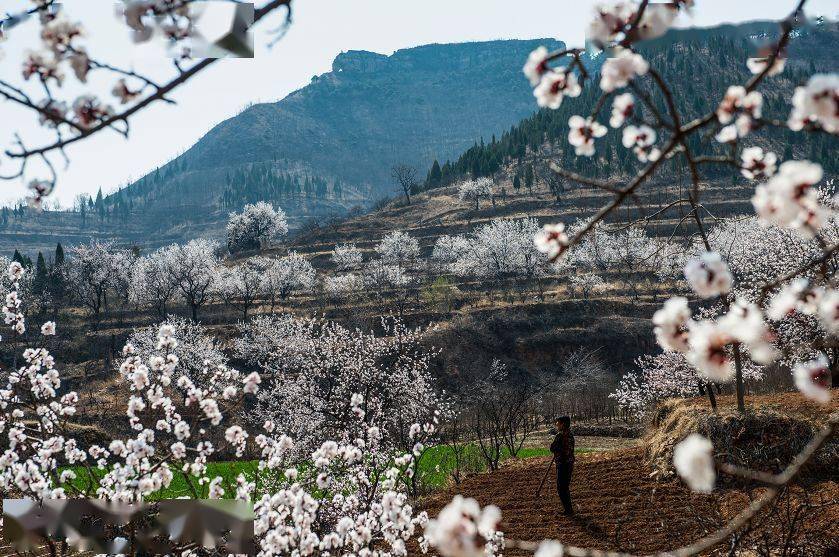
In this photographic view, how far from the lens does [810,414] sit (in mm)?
9945

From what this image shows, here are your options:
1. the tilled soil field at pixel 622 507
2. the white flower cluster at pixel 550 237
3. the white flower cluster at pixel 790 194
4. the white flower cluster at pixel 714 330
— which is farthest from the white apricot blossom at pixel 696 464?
the tilled soil field at pixel 622 507

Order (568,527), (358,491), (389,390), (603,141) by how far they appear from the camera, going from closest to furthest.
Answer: (568,527), (358,491), (389,390), (603,141)

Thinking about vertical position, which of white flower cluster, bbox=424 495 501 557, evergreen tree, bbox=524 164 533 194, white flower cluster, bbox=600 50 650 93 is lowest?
white flower cluster, bbox=424 495 501 557

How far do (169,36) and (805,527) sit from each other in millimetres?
7577

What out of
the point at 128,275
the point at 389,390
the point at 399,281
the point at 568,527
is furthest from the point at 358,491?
the point at 128,275

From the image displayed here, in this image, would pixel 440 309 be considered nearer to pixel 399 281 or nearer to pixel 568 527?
pixel 399 281

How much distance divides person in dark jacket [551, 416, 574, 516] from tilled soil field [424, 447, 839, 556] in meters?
0.25

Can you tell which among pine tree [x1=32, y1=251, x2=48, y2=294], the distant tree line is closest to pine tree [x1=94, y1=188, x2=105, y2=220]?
the distant tree line

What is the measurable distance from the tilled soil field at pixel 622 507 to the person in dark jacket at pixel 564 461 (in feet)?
0.83

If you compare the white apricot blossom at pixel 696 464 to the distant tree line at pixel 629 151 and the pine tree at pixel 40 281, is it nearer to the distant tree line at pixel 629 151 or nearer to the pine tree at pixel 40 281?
the pine tree at pixel 40 281

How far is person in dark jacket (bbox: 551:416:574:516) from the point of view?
31.3 ft

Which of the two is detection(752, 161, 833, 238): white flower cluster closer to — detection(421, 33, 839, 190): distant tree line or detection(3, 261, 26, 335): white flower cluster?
detection(3, 261, 26, 335): white flower cluster

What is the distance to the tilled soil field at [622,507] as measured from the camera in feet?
23.8

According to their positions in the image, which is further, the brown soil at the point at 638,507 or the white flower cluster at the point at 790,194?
the brown soil at the point at 638,507
